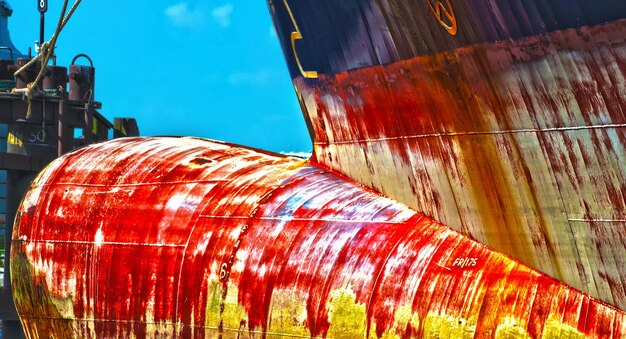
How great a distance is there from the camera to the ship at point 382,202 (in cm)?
609

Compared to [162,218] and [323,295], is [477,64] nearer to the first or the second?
[323,295]

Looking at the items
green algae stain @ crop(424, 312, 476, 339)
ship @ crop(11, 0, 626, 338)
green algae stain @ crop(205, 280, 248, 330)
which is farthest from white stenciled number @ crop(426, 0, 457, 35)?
green algae stain @ crop(205, 280, 248, 330)

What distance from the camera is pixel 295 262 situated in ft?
25.8

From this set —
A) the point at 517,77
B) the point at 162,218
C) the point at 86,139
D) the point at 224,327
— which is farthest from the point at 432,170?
the point at 86,139

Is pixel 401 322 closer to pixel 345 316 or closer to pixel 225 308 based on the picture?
pixel 345 316

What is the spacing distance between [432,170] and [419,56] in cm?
85

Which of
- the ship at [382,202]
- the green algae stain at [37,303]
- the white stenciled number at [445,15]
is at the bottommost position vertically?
the green algae stain at [37,303]

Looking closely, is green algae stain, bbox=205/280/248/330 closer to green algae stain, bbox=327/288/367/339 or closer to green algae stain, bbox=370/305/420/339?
green algae stain, bbox=327/288/367/339

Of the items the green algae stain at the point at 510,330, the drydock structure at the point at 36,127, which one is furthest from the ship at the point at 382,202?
the drydock structure at the point at 36,127

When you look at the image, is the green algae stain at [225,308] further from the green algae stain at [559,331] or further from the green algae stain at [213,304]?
the green algae stain at [559,331]

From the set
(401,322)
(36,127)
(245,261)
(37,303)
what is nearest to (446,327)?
(401,322)

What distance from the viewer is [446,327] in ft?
21.9

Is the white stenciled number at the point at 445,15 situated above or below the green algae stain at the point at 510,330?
above

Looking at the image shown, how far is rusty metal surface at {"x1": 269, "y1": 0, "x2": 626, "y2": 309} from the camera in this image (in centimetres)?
594
